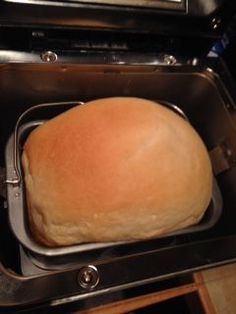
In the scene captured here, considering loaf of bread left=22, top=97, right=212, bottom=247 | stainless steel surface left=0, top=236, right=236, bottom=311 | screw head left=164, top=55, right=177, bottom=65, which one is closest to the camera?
stainless steel surface left=0, top=236, right=236, bottom=311

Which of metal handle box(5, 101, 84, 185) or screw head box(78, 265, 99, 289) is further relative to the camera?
Answer: metal handle box(5, 101, 84, 185)

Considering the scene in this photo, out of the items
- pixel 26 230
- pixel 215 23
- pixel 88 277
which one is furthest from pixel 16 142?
pixel 215 23

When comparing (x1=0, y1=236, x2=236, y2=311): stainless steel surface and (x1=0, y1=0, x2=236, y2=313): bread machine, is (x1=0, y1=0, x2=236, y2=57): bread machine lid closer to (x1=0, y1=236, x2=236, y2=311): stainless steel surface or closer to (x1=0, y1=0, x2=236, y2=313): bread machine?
(x1=0, y1=0, x2=236, y2=313): bread machine

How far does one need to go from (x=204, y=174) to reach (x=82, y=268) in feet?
1.20

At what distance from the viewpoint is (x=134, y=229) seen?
803 mm

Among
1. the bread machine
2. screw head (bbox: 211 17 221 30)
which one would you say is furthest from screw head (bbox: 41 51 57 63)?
screw head (bbox: 211 17 221 30)

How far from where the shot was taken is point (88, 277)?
70 cm

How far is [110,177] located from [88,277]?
0.21m

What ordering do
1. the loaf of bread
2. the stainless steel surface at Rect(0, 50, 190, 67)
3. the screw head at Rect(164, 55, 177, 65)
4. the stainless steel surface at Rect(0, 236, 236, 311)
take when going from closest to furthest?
1. the stainless steel surface at Rect(0, 236, 236, 311)
2. the loaf of bread
3. the stainless steel surface at Rect(0, 50, 190, 67)
4. the screw head at Rect(164, 55, 177, 65)

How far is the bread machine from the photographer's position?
2.40ft

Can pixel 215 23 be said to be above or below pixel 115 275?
above

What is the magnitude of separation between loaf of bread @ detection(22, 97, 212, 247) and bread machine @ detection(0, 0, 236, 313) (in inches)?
2.3

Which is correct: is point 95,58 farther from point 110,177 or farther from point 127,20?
point 110,177

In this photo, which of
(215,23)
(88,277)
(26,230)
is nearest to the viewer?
(88,277)
